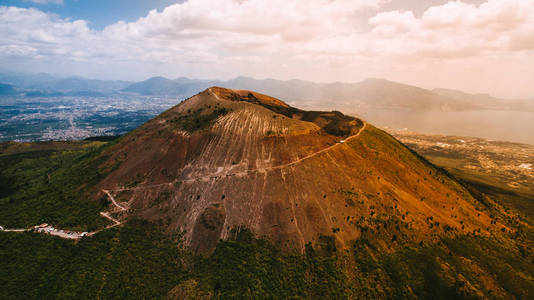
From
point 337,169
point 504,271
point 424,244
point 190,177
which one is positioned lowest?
point 504,271

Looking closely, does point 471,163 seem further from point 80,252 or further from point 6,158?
point 6,158

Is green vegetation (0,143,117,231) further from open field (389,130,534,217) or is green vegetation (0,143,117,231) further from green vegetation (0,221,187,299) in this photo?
open field (389,130,534,217)

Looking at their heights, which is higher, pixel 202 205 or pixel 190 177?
pixel 190 177

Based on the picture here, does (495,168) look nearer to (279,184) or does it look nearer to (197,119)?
(279,184)

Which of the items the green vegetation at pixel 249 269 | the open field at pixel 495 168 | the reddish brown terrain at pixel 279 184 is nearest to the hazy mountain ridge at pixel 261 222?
the green vegetation at pixel 249 269

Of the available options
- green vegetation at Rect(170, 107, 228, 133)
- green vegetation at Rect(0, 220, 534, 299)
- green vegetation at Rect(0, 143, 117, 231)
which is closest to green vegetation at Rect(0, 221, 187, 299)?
green vegetation at Rect(0, 220, 534, 299)

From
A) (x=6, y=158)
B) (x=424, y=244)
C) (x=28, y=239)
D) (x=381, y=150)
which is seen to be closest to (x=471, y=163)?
(x=381, y=150)

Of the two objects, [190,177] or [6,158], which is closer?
[190,177]
